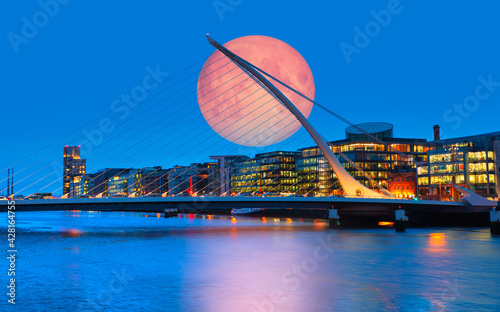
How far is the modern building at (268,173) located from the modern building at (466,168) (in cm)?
3996

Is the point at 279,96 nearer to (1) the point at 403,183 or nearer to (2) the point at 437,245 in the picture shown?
(2) the point at 437,245

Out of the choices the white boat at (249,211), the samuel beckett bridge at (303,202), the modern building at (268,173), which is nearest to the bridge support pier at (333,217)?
the samuel beckett bridge at (303,202)

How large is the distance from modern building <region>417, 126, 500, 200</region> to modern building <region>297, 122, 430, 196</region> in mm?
15236

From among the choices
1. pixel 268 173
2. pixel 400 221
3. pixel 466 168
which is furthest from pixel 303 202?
pixel 268 173

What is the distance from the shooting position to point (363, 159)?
5025 inches

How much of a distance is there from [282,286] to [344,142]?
113 m

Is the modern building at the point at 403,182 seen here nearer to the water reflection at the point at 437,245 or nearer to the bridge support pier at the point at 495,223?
the bridge support pier at the point at 495,223

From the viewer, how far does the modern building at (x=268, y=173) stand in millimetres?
154387

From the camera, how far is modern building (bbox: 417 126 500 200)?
99.5m

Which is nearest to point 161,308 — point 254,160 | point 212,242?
point 212,242

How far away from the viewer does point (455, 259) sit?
34344 millimetres

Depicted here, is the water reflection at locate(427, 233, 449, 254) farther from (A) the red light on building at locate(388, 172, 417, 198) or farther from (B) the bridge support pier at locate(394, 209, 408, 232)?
(A) the red light on building at locate(388, 172, 417, 198)

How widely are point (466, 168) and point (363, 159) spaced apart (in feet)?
95.8

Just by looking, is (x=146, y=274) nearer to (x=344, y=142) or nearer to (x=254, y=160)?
(x=344, y=142)
